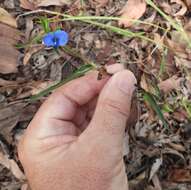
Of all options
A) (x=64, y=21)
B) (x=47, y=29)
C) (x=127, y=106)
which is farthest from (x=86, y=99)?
(x=64, y=21)

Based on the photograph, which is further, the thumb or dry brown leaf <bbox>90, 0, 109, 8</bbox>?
dry brown leaf <bbox>90, 0, 109, 8</bbox>

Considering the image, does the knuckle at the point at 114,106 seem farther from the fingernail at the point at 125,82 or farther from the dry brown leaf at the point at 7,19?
the dry brown leaf at the point at 7,19

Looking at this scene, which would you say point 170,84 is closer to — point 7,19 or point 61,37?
point 61,37

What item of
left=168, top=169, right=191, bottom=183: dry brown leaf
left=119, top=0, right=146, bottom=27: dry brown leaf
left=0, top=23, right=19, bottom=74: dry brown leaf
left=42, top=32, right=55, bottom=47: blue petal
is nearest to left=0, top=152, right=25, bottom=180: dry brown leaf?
left=0, top=23, right=19, bottom=74: dry brown leaf

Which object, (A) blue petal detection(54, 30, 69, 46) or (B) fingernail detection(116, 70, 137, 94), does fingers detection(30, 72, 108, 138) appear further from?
(A) blue petal detection(54, 30, 69, 46)

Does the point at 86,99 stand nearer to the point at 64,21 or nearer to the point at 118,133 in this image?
the point at 118,133

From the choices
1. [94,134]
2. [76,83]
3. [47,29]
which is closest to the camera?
[94,134]

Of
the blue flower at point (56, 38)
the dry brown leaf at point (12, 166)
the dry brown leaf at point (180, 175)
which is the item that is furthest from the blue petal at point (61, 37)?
the dry brown leaf at point (180, 175)

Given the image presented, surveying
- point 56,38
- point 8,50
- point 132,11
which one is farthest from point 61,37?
point 132,11
